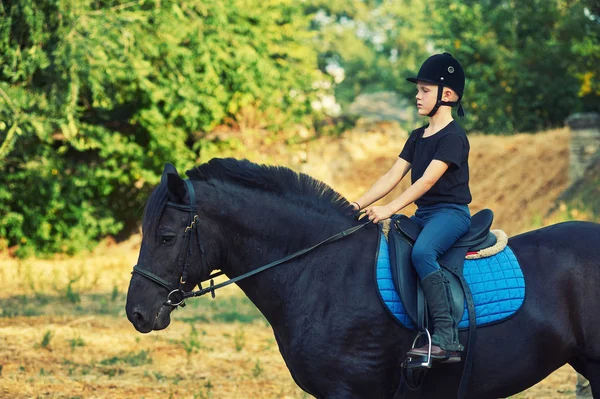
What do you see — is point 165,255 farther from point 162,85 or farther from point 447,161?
point 162,85

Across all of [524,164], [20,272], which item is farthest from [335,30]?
[20,272]

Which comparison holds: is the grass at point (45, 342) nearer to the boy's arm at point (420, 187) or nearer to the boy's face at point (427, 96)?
the boy's arm at point (420, 187)

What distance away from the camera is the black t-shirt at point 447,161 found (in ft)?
13.6

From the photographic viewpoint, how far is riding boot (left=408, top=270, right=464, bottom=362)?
386 centimetres

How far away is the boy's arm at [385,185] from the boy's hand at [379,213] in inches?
8.2

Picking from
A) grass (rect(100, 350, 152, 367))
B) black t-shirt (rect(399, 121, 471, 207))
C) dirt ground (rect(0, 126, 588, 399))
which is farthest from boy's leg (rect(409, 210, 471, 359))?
grass (rect(100, 350, 152, 367))

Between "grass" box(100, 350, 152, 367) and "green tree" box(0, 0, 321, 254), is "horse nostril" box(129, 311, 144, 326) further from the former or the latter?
"green tree" box(0, 0, 321, 254)

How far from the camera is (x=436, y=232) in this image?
13.3 ft

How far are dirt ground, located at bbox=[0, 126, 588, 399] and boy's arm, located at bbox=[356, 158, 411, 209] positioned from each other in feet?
9.65

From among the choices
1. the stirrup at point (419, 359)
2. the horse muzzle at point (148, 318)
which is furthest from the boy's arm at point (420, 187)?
the horse muzzle at point (148, 318)

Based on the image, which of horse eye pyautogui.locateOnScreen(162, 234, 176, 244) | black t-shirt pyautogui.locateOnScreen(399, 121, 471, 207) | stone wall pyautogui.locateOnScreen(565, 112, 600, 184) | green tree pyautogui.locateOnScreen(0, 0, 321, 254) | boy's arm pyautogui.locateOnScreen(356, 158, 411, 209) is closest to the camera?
horse eye pyautogui.locateOnScreen(162, 234, 176, 244)

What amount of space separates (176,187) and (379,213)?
1.14 m

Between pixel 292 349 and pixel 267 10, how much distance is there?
16.0 meters

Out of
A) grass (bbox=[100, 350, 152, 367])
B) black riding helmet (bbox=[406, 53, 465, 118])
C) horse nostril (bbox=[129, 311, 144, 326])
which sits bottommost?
horse nostril (bbox=[129, 311, 144, 326])
